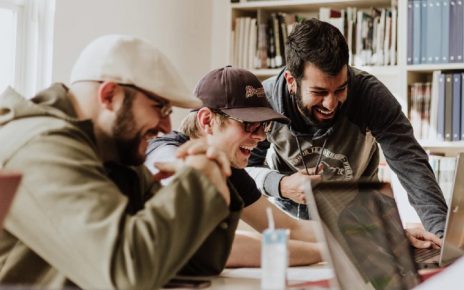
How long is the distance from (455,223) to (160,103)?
2.86 feet

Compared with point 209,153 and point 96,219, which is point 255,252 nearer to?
point 209,153

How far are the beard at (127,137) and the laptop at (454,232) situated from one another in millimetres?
750

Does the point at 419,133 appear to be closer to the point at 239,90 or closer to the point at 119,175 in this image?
the point at 239,90

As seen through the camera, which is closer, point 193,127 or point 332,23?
point 193,127

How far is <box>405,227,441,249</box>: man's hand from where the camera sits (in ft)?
5.99

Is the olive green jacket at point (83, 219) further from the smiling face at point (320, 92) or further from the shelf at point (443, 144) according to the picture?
the shelf at point (443, 144)

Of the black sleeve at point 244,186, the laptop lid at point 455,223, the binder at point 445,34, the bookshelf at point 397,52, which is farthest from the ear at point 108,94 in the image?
the binder at point 445,34

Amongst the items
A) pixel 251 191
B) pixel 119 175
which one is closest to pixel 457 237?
pixel 251 191

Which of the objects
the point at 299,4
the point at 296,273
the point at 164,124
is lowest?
the point at 296,273

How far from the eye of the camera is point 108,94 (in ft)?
3.93

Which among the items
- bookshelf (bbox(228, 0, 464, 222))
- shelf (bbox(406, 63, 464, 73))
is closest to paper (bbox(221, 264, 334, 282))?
bookshelf (bbox(228, 0, 464, 222))

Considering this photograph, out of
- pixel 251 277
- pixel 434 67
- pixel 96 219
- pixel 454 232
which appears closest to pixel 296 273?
pixel 251 277

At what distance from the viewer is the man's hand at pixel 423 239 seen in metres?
1.83

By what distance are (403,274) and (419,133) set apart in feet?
7.53
